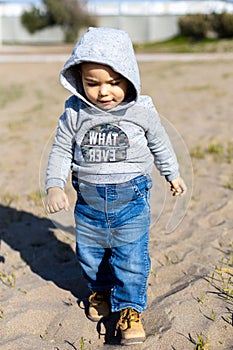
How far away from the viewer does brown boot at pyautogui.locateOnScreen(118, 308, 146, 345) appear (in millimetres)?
2742

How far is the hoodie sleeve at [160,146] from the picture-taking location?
275 cm

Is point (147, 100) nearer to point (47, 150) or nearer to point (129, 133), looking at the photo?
point (129, 133)

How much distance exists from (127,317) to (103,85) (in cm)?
121

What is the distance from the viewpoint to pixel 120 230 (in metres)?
2.75

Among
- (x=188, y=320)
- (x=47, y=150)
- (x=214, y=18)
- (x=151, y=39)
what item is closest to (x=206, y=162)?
(x=47, y=150)

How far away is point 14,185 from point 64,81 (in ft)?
9.15

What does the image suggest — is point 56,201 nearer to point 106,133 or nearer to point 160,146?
point 106,133

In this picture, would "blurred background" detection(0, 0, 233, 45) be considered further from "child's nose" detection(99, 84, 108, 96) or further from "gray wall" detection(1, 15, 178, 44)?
"child's nose" detection(99, 84, 108, 96)

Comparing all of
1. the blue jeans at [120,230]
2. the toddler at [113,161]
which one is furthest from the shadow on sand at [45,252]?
the toddler at [113,161]

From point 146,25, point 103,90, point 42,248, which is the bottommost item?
point 146,25

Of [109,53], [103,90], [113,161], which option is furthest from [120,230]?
→ [109,53]

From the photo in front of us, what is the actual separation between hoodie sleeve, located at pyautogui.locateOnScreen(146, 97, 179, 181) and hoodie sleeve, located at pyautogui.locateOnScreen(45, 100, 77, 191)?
Answer: 408mm

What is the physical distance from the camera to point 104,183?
Answer: 8.92 feet

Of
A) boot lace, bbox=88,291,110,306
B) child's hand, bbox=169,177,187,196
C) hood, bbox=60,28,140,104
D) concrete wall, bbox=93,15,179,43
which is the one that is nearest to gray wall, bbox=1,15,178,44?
concrete wall, bbox=93,15,179,43
